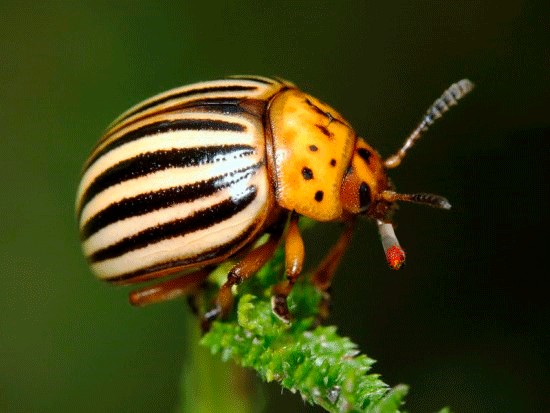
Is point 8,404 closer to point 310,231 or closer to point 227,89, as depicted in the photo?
point 310,231

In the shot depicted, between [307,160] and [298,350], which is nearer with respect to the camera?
[298,350]

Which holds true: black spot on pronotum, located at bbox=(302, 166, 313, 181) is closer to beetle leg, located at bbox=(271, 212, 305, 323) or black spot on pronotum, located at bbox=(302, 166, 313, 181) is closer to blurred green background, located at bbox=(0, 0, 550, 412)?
beetle leg, located at bbox=(271, 212, 305, 323)

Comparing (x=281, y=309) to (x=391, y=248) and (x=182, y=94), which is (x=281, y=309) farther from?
(x=182, y=94)

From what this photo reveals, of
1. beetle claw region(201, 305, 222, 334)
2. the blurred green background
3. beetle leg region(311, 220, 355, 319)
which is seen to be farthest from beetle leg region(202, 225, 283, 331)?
the blurred green background

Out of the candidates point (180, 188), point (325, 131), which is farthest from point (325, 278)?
point (180, 188)

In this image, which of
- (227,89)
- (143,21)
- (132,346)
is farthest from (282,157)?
(143,21)

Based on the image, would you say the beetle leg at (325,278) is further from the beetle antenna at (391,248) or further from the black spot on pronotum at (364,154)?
the black spot on pronotum at (364,154)

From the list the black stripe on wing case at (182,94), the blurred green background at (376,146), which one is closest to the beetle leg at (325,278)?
the black stripe on wing case at (182,94)
